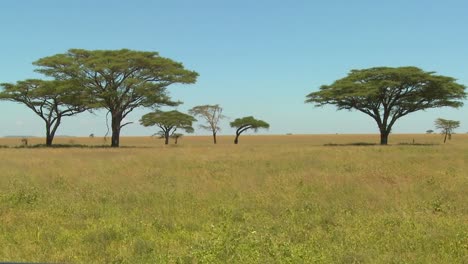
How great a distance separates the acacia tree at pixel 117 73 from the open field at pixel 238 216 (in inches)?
1146

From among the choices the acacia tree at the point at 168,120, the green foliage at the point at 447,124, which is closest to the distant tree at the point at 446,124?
the green foliage at the point at 447,124

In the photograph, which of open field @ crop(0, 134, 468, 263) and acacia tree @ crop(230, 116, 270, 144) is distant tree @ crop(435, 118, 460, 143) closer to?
acacia tree @ crop(230, 116, 270, 144)

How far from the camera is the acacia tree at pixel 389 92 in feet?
158

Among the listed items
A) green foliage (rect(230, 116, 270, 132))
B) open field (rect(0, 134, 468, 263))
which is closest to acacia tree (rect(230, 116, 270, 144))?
green foliage (rect(230, 116, 270, 132))

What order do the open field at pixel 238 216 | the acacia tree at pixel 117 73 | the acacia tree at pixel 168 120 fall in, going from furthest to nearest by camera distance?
1. the acacia tree at pixel 168 120
2. the acacia tree at pixel 117 73
3. the open field at pixel 238 216

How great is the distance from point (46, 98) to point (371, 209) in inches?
1844

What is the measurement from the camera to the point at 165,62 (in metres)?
46.2

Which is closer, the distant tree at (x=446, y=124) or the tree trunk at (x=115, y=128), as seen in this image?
the tree trunk at (x=115, y=128)

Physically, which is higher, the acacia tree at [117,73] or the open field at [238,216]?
the acacia tree at [117,73]

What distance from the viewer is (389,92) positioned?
5134 cm

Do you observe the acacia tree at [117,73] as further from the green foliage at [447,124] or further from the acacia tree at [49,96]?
the green foliage at [447,124]

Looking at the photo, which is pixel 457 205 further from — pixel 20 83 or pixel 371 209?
pixel 20 83

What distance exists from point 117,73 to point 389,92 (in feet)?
102

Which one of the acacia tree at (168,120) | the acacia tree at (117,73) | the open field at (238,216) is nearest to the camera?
the open field at (238,216)
